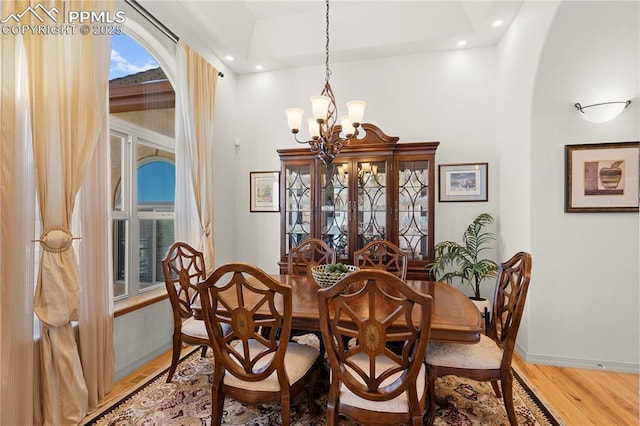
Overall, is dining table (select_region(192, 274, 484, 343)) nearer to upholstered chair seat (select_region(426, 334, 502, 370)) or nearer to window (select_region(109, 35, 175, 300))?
upholstered chair seat (select_region(426, 334, 502, 370))

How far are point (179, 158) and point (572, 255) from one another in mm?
3604

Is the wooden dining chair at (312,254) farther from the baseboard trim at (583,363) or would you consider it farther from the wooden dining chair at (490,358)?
the baseboard trim at (583,363)

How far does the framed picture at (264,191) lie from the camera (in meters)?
3.96

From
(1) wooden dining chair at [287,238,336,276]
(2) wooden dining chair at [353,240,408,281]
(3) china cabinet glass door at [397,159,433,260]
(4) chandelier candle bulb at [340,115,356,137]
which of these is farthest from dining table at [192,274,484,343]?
(4) chandelier candle bulb at [340,115,356,137]

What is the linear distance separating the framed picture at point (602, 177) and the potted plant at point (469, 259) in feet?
2.72

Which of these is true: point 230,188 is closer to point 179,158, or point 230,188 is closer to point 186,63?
point 179,158

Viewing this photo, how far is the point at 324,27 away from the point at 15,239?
3.31m

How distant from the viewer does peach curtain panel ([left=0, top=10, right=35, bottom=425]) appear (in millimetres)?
1590

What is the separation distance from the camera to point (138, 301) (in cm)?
260

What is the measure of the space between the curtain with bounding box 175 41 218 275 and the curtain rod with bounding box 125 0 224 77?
0.10 m

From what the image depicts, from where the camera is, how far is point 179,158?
9.65ft

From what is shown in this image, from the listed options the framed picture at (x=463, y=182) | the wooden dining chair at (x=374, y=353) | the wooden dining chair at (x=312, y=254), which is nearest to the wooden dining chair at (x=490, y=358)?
the wooden dining chair at (x=374, y=353)

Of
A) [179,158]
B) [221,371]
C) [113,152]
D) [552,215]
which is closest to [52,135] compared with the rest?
[113,152]

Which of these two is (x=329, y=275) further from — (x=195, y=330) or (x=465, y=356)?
(x=195, y=330)
